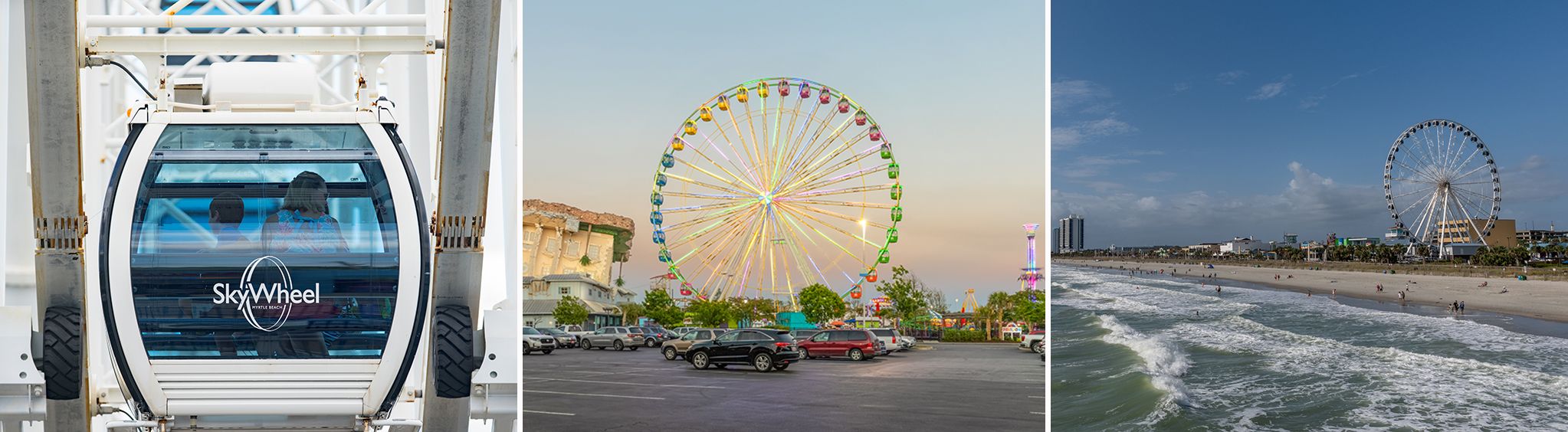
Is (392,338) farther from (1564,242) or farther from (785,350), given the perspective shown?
(1564,242)

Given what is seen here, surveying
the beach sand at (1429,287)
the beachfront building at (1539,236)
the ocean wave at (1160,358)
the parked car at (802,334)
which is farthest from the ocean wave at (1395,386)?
the parked car at (802,334)

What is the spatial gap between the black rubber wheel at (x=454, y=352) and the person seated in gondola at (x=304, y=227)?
0.27 meters

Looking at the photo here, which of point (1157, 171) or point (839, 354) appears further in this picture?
point (1157, 171)

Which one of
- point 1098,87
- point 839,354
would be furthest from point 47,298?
point 1098,87

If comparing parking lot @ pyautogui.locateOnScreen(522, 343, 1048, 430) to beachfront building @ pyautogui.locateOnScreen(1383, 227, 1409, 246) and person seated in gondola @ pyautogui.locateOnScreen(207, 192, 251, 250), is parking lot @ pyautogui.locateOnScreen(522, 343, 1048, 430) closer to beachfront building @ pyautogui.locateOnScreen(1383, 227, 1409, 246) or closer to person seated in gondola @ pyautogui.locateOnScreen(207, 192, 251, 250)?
person seated in gondola @ pyautogui.locateOnScreen(207, 192, 251, 250)

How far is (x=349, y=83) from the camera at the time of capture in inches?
187

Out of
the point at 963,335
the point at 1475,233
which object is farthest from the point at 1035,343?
the point at 1475,233

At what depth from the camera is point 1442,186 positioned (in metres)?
32.9

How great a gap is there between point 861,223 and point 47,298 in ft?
79.5

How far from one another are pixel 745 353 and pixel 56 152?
Result: 18.5 meters

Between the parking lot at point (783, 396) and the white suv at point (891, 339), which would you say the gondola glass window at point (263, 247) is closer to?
the parking lot at point (783, 396)

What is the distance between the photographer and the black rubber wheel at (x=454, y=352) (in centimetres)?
262

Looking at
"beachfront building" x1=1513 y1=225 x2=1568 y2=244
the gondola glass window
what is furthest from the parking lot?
"beachfront building" x1=1513 y1=225 x2=1568 y2=244

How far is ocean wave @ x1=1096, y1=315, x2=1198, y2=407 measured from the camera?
25609 mm
